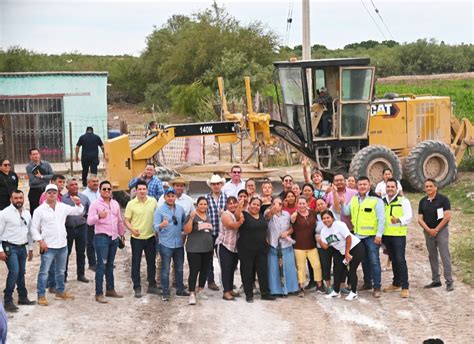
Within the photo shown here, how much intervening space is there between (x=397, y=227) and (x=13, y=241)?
4.75m

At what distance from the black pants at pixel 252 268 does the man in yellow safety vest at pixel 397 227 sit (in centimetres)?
161

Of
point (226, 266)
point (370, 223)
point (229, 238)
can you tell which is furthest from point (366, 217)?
point (226, 266)

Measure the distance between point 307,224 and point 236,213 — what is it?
0.96m

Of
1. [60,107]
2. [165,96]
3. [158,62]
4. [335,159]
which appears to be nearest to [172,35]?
[158,62]

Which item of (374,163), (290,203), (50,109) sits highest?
(50,109)

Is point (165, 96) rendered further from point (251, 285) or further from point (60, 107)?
point (251, 285)

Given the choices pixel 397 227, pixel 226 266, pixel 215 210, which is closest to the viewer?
pixel 226 266

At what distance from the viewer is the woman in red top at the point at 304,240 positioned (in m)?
11.8

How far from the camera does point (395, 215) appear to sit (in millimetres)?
11750

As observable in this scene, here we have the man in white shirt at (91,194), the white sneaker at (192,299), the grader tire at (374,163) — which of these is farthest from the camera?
the grader tire at (374,163)

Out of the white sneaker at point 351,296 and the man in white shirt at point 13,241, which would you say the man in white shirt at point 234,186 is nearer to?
the white sneaker at point 351,296

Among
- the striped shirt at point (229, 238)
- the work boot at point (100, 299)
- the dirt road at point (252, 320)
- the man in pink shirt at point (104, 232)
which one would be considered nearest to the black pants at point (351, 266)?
the dirt road at point (252, 320)

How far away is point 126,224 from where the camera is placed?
11680 millimetres

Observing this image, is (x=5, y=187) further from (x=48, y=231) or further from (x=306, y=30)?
(x=306, y=30)
